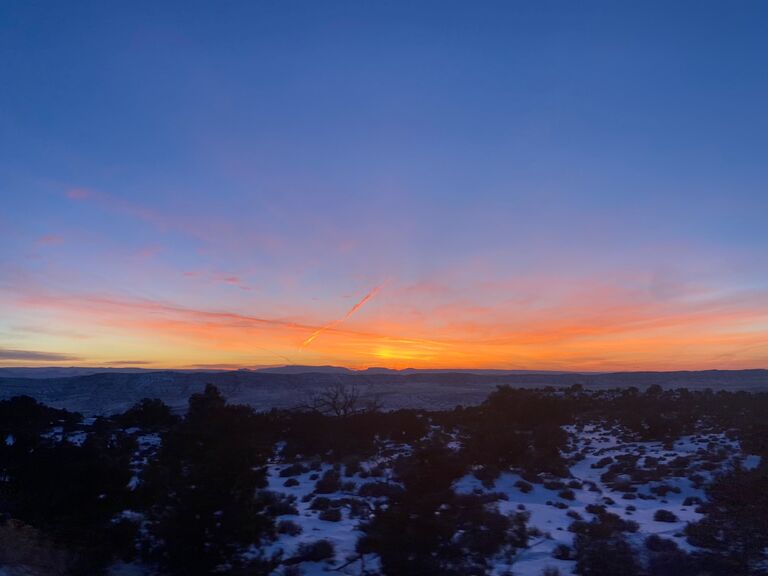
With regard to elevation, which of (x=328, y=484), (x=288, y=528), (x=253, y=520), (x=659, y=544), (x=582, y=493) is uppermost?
(x=253, y=520)

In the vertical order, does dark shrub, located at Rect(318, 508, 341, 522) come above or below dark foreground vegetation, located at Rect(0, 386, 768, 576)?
below

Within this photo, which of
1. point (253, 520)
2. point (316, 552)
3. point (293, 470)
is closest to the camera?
point (253, 520)

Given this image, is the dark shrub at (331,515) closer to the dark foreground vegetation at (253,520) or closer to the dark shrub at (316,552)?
the dark foreground vegetation at (253,520)

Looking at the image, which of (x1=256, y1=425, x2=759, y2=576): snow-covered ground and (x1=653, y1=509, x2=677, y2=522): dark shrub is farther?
(x1=653, y1=509, x2=677, y2=522): dark shrub

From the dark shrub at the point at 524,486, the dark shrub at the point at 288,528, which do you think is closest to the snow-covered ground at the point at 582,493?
the dark shrub at the point at 524,486

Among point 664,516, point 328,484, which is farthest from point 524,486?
point 328,484

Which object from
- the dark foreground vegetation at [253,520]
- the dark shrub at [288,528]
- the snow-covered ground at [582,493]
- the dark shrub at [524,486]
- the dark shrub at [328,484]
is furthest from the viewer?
the dark shrub at [524,486]

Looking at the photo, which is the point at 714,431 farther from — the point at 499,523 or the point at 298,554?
the point at 298,554

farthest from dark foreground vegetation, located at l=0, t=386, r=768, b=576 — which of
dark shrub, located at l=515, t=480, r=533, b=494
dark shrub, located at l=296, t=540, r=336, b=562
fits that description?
dark shrub, located at l=515, t=480, r=533, b=494

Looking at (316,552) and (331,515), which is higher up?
(316,552)

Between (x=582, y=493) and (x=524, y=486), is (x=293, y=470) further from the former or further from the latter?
(x=582, y=493)

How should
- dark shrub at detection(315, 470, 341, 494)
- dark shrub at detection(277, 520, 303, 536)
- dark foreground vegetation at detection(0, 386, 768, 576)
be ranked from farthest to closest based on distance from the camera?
dark shrub at detection(315, 470, 341, 494), dark shrub at detection(277, 520, 303, 536), dark foreground vegetation at detection(0, 386, 768, 576)

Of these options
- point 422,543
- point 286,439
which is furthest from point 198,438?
point 286,439

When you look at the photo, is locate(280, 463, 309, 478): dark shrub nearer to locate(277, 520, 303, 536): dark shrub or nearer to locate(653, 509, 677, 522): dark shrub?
locate(277, 520, 303, 536): dark shrub
